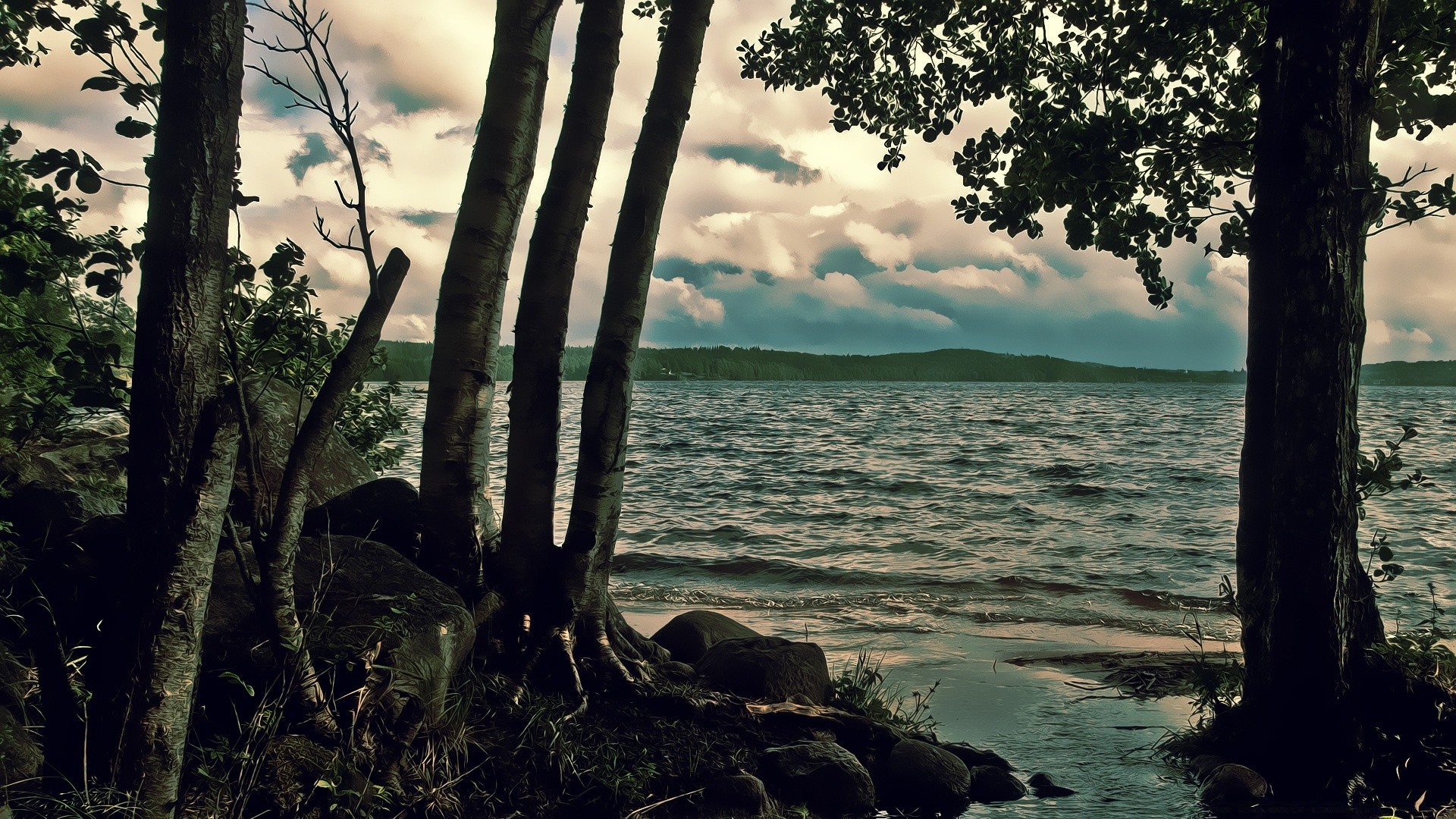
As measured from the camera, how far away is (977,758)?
18.9 ft

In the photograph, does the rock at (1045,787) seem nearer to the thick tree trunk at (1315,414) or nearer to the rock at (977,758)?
the rock at (977,758)

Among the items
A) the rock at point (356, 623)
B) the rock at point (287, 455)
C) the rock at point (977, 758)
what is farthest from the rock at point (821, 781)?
the rock at point (287, 455)

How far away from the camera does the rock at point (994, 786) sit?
5336 millimetres

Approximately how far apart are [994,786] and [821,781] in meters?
1.02

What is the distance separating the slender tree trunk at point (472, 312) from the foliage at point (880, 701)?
244 centimetres

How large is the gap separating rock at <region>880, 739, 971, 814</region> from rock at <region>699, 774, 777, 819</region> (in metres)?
0.78

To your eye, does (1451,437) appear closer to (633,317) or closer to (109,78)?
(633,317)

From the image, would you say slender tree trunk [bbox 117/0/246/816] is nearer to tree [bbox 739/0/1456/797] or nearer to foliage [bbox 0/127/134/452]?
foliage [bbox 0/127/134/452]

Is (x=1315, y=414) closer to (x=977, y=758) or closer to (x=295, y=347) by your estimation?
(x=977, y=758)

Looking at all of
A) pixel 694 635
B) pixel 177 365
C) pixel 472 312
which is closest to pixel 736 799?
pixel 694 635

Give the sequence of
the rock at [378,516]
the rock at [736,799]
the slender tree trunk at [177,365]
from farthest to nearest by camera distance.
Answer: the rock at [378,516] < the rock at [736,799] < the slender tree trunk at [177,365]

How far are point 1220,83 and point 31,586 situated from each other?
8.53 meters

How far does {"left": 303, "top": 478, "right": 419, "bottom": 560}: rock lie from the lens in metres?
5.86

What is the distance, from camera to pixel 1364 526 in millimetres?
17234
